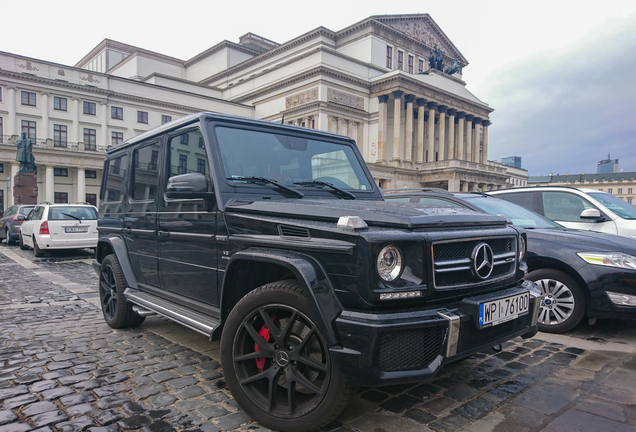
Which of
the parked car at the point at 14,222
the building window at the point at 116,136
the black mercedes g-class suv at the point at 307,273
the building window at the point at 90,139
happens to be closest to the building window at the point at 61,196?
the building window at the point at 90,139

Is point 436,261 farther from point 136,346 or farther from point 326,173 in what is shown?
point 136,346

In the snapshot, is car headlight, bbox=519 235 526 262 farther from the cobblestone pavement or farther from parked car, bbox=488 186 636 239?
parked car, bbox=488 186 636 239

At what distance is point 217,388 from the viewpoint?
329 centimetres

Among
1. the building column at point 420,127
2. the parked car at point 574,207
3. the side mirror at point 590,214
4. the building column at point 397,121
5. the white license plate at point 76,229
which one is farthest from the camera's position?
the building column at point 420,127

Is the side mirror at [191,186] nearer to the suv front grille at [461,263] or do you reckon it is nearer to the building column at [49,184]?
the suv front grille at [461,263]

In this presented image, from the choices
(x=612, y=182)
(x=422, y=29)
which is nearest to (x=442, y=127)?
(x=422, y=29)

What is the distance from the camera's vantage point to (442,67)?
2891 inches

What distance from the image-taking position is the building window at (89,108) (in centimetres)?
5066

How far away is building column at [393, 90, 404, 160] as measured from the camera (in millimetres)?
59094

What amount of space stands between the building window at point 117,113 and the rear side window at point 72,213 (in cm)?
→ 4492

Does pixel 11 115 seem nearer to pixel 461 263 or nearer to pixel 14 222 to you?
pixel 14 222

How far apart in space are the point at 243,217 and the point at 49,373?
7.52ft

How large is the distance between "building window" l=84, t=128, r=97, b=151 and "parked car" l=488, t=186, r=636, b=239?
2098 inches

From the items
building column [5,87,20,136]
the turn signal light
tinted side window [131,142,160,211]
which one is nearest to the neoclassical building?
building column [5,87,20,136]
